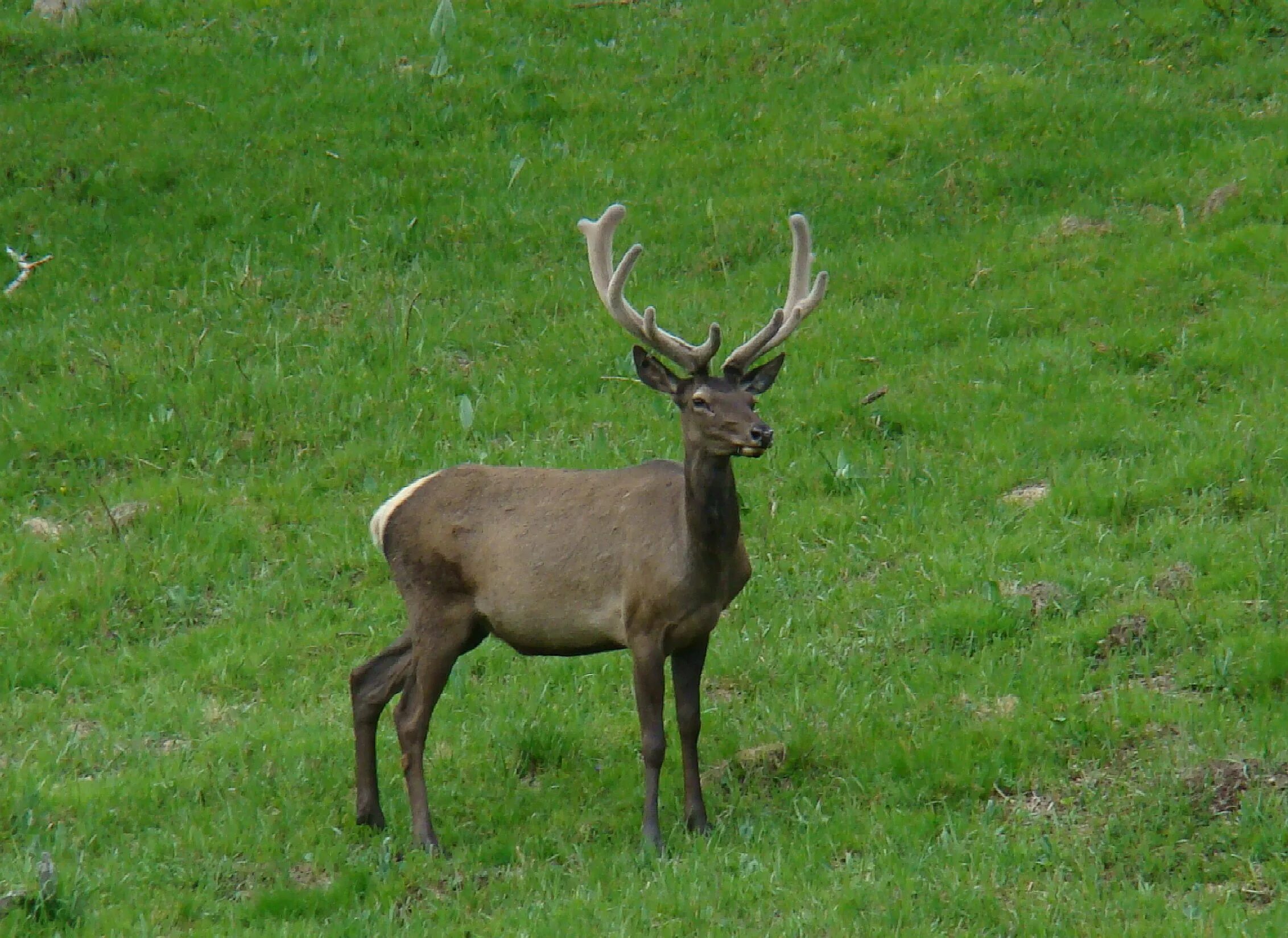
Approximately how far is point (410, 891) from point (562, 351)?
595cm

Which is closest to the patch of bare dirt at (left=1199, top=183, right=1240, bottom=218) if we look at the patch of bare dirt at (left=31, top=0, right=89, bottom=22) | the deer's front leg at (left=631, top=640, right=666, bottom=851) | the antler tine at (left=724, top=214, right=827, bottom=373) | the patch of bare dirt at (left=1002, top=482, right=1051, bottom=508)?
the patch of bare dirt at (left=1002, top=482, right=1051, bottom=508)

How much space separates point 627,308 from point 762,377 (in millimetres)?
680

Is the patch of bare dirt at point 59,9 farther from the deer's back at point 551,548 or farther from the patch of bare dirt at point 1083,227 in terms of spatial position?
the deer's back at point 551,548

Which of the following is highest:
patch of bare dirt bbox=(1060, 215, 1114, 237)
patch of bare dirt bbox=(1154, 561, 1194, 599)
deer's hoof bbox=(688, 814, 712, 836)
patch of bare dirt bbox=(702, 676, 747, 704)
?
patch of bare dirt bbox=(1060, 215, 1114, 237)

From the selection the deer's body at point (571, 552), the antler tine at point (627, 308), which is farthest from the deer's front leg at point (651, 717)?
the antler tine at point (627, 308)

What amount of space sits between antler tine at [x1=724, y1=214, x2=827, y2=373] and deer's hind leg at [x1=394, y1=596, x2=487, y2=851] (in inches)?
65.4

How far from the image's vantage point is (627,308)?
769 centimetres

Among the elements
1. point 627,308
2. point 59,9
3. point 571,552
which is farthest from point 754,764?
point 59,9

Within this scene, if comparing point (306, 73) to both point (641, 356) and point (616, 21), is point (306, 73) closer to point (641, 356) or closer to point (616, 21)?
point (616, 21)

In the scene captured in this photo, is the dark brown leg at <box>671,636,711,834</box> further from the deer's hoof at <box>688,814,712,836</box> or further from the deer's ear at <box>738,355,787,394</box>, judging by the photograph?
the deer's ear at <box>738,355,787,394</box>

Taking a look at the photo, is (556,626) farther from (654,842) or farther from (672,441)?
(672,441)

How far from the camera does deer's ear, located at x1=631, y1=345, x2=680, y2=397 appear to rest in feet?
24.3

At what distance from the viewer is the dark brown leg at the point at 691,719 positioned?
7.45 meters

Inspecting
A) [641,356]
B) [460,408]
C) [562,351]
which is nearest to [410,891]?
[641,356]
